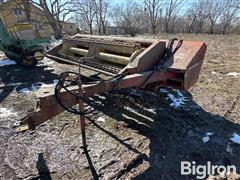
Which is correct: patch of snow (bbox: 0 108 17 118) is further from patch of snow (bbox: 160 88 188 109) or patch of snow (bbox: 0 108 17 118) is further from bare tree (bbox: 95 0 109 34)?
bare tree (bbox: 95 0 109 34)

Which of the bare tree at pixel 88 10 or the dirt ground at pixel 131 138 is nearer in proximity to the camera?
the dirt ground at pixel 131 138

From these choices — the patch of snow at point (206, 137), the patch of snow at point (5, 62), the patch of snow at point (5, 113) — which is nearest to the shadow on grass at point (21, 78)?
the patch of snow at point (5, 62)

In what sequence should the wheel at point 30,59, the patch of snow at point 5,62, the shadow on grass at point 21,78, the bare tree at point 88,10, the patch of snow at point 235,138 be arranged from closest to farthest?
1. the patch of snow at point 235,138
2. the shadow on grass at point 21,78
3. the wheel at point 30,59
4. the patch of snow at point 5,62
5. the bare tree at point 88,10

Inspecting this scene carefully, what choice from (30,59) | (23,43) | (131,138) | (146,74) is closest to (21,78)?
(30,59)

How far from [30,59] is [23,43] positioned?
550 millimetres

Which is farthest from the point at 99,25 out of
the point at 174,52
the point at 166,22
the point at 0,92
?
the point at 174,52

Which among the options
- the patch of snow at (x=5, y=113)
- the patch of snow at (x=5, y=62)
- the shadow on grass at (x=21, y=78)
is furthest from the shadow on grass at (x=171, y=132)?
the patch of snow at (x=5, y=62)

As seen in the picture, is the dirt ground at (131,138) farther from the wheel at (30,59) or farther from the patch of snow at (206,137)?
the wheel at (30,59)

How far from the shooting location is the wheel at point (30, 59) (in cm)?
729

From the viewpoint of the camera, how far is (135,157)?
2824 mm

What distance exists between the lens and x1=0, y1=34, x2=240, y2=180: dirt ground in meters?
2.67

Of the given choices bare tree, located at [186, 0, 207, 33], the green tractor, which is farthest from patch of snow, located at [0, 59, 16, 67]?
bare tree, located at [186, 0, 207, 33]

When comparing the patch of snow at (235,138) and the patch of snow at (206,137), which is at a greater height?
the patch of snow at (235,138)

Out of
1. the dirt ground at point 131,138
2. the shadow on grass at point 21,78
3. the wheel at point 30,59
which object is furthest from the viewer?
the wheel at point 30,59
